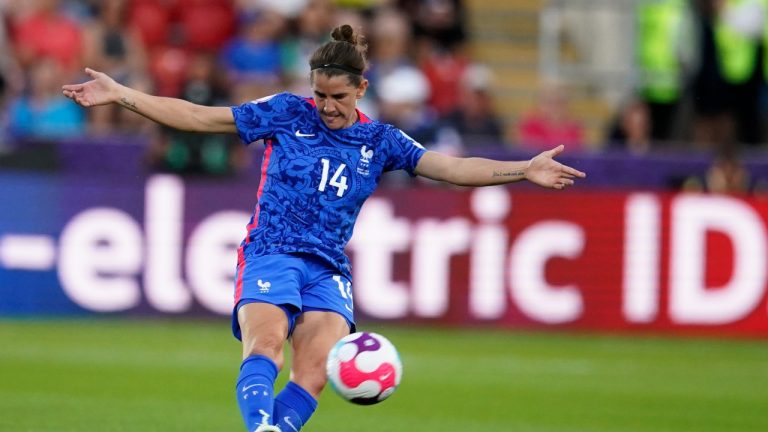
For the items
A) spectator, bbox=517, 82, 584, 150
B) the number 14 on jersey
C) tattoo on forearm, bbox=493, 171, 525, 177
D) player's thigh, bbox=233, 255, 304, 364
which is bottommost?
player's thigh, bbox=233, 255, 304, 364

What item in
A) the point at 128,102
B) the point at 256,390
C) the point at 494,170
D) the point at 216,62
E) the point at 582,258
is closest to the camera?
the point at 256,390

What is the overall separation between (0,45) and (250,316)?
36.9 ft

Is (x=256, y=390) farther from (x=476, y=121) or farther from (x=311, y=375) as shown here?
(x=476, y=121)

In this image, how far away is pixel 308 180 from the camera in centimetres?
739

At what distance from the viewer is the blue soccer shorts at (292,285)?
7.21 metres

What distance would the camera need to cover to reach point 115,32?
17797mm

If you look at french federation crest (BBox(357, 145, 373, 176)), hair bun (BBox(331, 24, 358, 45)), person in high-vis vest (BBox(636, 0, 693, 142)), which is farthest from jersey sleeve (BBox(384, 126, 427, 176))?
person in high-vis vest (BBox(636, 0, 693, 142))

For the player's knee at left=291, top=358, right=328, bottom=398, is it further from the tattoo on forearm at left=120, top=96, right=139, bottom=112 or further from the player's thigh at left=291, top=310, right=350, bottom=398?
the tattoo on forearm at left=120, top=96, right=139, bottom=112

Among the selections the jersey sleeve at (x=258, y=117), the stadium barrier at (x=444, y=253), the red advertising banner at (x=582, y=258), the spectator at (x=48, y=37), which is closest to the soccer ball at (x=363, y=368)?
the jersey sleeve at (x=258, y=117)

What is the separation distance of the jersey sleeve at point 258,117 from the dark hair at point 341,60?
10.4 inches

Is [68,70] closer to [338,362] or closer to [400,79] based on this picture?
[400,79]

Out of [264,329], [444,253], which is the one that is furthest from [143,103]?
[444,253]

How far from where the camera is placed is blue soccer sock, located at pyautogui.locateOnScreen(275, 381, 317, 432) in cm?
718

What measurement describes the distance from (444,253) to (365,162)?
8463 millimetres
